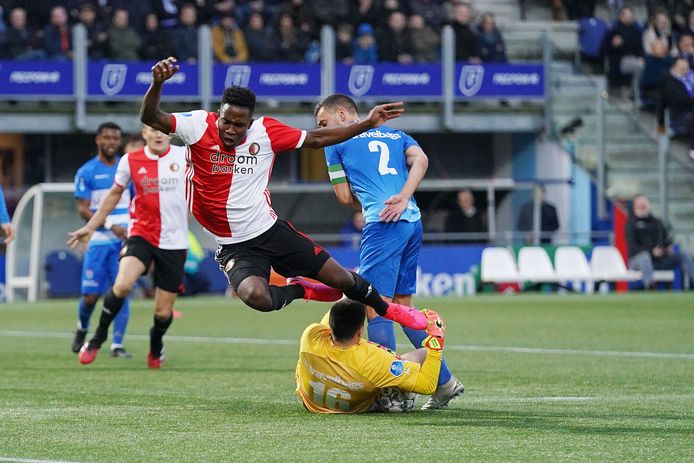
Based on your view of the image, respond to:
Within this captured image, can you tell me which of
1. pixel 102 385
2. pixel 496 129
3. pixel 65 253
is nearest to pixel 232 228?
pixel 102 385

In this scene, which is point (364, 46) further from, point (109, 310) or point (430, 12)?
point (109, 310)

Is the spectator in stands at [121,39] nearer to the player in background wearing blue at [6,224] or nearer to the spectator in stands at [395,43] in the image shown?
the spectator in stands at [395,43]

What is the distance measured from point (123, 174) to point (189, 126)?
423cm

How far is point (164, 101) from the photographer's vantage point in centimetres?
2798

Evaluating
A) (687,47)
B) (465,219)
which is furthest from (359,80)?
(687,47)

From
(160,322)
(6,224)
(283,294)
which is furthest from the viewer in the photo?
(6,224)

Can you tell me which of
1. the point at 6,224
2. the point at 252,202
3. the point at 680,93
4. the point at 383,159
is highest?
the point at 680,93

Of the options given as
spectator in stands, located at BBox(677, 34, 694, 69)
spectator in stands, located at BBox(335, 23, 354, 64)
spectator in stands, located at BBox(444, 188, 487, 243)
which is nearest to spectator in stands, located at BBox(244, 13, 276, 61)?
spectator in stands, located at BBox(335, 23, 354, 64)

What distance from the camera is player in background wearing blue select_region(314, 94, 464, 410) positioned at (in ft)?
31.3

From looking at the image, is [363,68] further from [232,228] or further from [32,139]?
[232,228]

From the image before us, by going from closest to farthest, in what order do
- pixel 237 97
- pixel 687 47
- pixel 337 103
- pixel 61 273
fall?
pixel 237 97, pixel 337 103, pixel 61 273, pixel 687 47

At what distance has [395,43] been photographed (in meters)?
29.7

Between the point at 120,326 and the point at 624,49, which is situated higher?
the point at 624,49

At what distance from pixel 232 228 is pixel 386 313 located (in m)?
1.18
